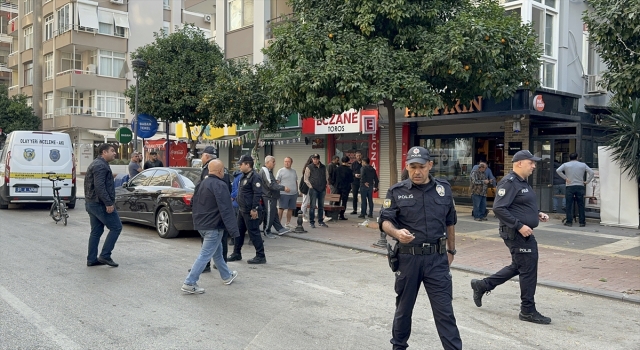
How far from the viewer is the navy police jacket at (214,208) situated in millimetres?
7121

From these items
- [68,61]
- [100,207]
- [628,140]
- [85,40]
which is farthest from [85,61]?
[628,140]

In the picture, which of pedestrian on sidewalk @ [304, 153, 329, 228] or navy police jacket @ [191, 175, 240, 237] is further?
pedestrian on sidewalk @ [304, 153, 329, 228]

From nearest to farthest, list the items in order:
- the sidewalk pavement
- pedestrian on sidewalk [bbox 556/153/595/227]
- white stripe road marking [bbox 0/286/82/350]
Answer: white stripe road marking [bbox 0/286/82/350] < the sidewalk pavement < pedestrian on sidewalk [bbox 556/153/595/227]

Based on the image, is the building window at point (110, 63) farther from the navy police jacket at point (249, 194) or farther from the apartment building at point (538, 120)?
the navy police jacket at point (249, 194)

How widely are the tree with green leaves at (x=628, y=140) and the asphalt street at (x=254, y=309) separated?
6.88 meters

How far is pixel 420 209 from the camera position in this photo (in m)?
4.46

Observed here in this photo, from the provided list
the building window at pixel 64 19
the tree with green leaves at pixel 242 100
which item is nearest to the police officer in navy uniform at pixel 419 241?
the tree with green leaves at pixel 242 100

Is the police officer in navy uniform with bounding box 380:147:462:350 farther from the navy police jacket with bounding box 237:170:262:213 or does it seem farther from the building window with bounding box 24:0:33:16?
the building window with bounding box 24:0:33:16

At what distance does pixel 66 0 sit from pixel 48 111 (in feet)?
27.8

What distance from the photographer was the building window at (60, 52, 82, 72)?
41.2 metres

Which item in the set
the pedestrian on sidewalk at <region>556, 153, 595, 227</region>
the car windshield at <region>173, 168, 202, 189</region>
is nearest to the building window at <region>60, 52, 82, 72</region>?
the car windshield at <region>173, 168, 202, 189</region>

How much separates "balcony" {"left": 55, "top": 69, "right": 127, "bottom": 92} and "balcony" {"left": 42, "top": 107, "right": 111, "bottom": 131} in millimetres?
1519

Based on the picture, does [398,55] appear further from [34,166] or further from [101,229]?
[34,166]

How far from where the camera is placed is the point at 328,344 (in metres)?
5.16
